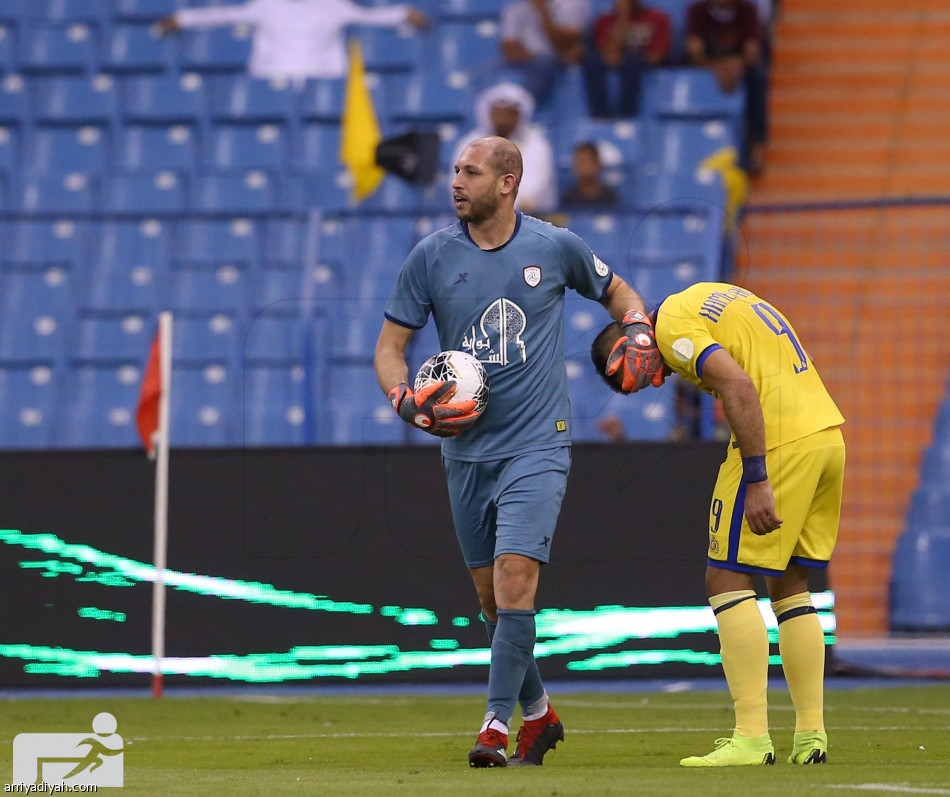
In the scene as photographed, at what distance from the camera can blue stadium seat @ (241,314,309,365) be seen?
11.6 metres

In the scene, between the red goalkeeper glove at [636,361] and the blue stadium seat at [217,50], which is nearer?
the red goalkeeper glove at [636,361]

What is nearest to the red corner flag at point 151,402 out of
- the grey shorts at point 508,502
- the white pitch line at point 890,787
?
the grey shorts at point 508,502

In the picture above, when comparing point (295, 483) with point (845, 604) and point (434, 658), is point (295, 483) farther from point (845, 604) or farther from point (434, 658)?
point (845, 604)

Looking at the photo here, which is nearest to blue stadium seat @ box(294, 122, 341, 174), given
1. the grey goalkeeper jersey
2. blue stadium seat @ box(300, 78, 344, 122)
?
blue stadium seat @ box(300, 78, 344, 122)

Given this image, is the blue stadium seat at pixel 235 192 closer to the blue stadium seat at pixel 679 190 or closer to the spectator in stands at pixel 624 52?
the spectator in stands at pixel 624 52

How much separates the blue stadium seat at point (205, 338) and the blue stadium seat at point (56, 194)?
8.52 ft

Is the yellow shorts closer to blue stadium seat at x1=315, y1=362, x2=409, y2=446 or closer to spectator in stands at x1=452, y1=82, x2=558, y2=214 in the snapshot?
blue stadium seat at x1=315, y1=362, x2=409, y2=446

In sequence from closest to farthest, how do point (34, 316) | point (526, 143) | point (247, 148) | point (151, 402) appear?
point (151, 402) < point (34, 316) < point (526, 143) < point (247, 148)

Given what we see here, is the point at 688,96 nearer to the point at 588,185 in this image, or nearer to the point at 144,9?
the point at 588,185

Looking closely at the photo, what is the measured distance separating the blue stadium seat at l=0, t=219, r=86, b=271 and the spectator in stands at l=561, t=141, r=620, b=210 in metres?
3.87

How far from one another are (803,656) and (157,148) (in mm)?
10412

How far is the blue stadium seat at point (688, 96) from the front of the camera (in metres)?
14.4

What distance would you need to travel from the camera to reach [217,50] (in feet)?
51.8

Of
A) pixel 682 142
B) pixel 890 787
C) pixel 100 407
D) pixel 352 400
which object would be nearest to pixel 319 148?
pixel 682 142
